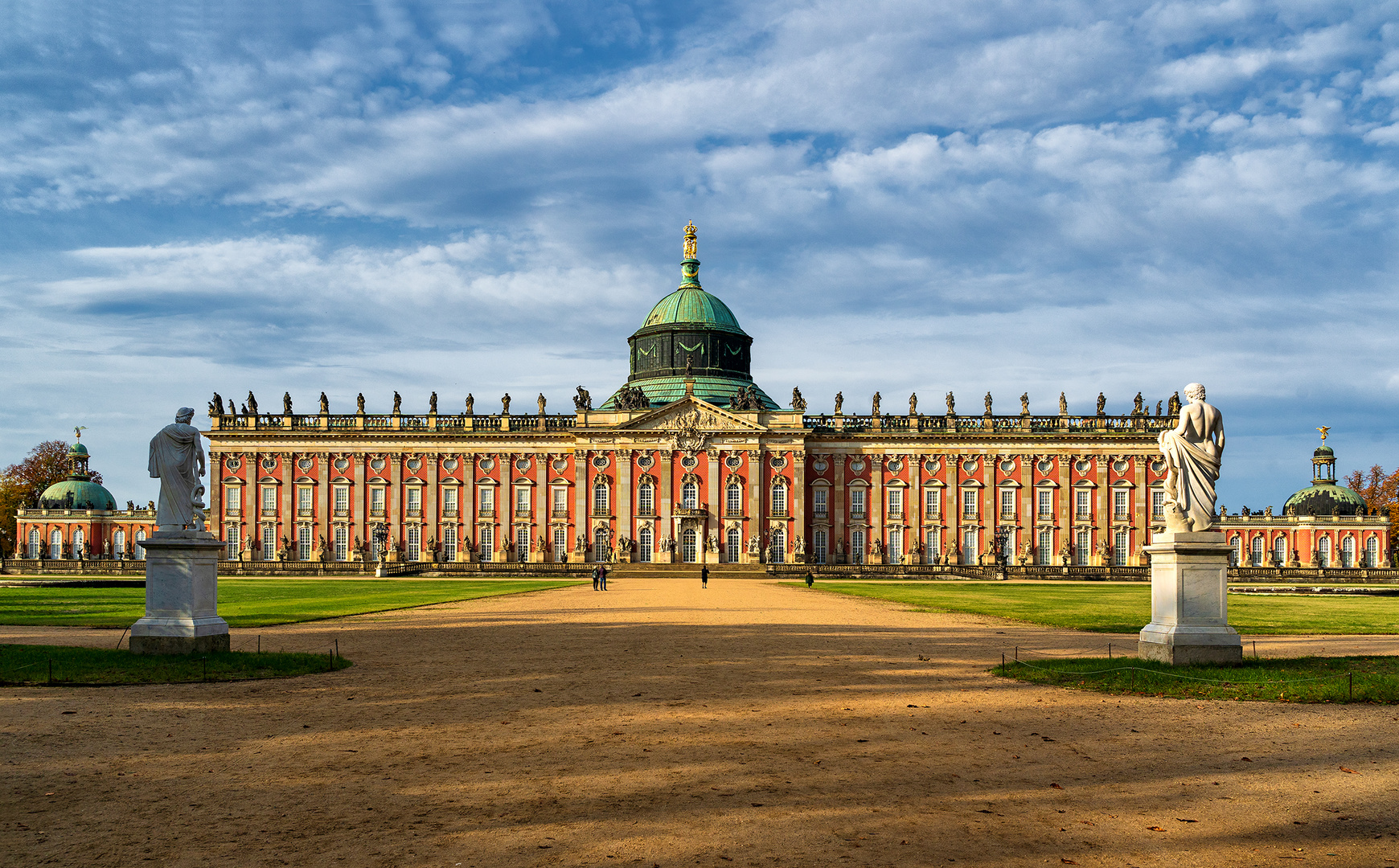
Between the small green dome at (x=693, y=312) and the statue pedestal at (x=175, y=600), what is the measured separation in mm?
72146

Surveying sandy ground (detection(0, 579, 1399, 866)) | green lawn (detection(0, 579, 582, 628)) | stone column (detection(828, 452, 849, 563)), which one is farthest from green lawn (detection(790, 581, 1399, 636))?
stone column (detection(828, 452, 849, 563))

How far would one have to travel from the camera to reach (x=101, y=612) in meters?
32.8

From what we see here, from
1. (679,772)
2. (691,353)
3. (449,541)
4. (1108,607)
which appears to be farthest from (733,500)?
(679,772)

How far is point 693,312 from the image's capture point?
300 feet

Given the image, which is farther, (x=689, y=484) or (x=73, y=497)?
(x=73, y=497)

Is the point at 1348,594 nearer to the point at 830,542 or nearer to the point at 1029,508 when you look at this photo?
the point at 1029,508

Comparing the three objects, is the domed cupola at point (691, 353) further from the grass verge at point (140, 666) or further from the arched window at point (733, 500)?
the grass verge at point (140, 666)

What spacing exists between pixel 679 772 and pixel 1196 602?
36.8ft

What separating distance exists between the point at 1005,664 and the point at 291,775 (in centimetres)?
1296

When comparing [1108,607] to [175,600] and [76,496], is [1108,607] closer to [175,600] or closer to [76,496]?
[175,600]

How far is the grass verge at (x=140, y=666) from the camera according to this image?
16.9m

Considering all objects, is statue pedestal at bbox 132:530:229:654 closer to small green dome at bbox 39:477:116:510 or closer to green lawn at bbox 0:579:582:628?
green lawn at bbox 0:579:582:628

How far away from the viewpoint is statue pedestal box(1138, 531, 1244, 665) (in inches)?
703

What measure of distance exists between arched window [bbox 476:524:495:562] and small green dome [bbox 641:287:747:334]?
75.4 ft
